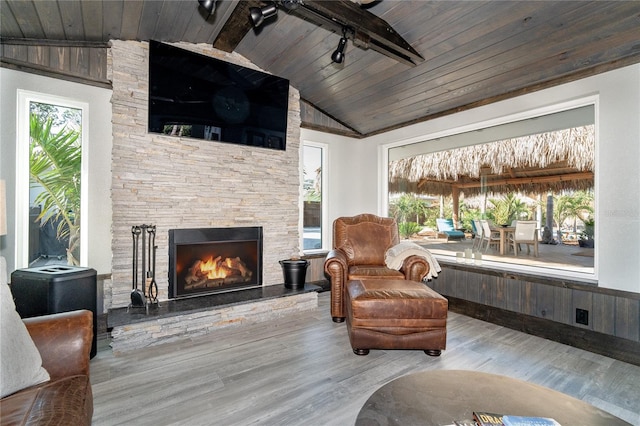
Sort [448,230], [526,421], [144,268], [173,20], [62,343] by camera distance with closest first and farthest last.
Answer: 1. [526,421]
2. [62,343]
3. [173,20]
4. [144,268]
5. [448,230]

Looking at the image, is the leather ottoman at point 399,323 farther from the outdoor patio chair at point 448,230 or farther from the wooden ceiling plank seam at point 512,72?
the wooden ceiling plank seam at point 512,72

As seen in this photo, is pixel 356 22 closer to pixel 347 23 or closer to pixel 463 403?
pixel 347 23

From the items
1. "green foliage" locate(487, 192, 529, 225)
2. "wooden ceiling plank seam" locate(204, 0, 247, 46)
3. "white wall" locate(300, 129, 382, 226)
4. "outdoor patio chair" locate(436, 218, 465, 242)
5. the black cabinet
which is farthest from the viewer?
"white wall" locate(300, 129, 382, 226)

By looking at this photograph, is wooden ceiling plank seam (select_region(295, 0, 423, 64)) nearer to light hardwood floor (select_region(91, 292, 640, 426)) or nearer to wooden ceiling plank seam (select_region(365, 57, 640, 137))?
wooden ceiling plank seam (select_region(365, 57, 640, 137))

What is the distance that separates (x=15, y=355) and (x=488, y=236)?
4064mm

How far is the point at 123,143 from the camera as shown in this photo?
286 cm

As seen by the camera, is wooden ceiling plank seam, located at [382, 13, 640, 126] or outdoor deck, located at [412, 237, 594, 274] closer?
wooden ceiling plank seam, located at [382, 13, 640, 126]

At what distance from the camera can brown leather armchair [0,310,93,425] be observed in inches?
40.2

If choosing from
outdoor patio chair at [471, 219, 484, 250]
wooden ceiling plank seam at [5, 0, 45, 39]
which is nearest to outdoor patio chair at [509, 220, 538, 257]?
outdoor patio chair at [471, 219, 484, 250]

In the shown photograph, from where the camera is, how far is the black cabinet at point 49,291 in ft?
6.97

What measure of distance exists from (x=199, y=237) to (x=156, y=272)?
536mm

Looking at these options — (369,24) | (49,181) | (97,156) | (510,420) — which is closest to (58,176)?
(49,181)

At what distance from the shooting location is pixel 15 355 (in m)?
1.17

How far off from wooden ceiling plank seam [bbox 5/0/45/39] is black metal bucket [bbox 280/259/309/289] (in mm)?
3102
